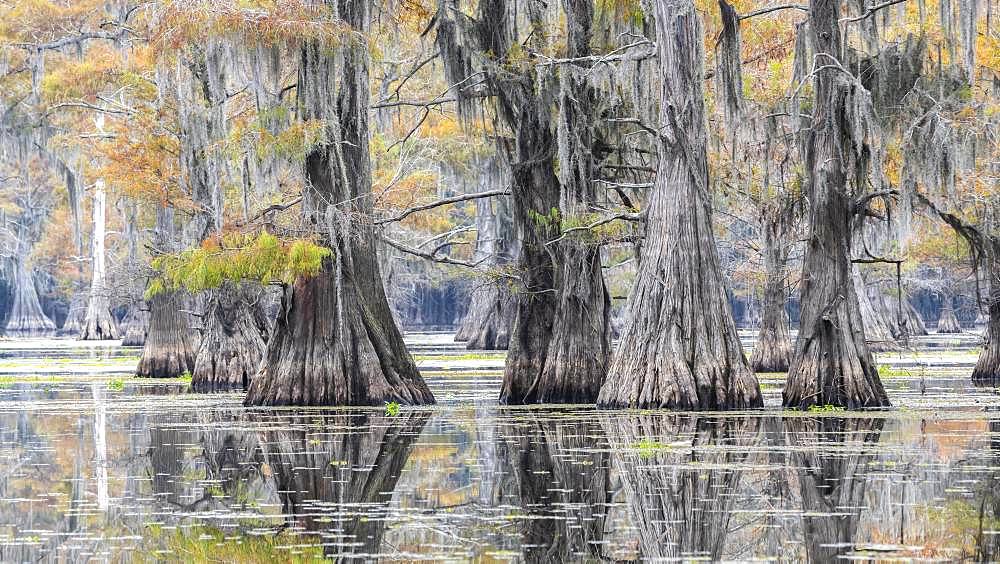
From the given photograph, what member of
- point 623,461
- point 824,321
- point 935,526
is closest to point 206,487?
point 623,461

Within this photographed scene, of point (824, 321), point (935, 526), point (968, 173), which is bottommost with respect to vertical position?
point (935, 526)

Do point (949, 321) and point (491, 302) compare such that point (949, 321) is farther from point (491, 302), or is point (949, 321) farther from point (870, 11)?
point (870, 11)

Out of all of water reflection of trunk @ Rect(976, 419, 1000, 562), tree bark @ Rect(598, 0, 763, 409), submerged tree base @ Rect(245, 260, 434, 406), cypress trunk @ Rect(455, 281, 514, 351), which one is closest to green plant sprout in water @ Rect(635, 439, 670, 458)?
water reflection of trunk @ Rect(976, 419, 1000, 562)

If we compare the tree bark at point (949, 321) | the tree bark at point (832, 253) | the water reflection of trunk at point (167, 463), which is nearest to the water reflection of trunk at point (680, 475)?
the tree bark at point (832, 253)

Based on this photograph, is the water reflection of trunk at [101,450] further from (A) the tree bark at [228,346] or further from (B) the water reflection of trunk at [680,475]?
→ (B) the water reflection of trunk at [680,475]

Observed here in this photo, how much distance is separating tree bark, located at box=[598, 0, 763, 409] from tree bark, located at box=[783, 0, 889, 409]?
103 cm

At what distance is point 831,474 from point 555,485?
2068mm

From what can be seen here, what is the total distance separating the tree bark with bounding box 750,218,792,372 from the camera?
99.8 feet

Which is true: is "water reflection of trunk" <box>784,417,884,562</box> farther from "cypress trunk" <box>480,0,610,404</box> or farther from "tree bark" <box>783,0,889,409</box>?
"cypress trunk" <box>480,0,610,404</box>

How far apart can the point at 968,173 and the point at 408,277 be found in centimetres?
4522

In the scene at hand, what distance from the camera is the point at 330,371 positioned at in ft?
67.7

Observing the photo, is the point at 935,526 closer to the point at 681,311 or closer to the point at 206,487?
the point at 206,487

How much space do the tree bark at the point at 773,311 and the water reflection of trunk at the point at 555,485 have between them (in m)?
14.3

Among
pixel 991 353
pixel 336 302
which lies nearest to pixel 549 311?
pixel 336 302
